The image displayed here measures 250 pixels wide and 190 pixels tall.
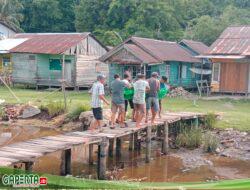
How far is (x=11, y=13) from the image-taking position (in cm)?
4600

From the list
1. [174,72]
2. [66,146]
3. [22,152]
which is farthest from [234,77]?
[22,152]

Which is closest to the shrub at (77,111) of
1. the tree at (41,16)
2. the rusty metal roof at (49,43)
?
the rusty metal roof at (49,43)

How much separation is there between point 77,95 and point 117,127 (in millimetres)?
13935

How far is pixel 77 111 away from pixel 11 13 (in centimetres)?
2957

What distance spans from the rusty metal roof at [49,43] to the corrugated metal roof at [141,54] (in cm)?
466

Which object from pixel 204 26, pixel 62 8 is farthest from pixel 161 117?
pixel 62 8

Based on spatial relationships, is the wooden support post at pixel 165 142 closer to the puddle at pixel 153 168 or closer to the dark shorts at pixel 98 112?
the puddle at pixel 153 168

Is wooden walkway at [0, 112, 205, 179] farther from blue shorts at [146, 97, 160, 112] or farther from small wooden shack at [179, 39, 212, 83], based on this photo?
Result: small wooden shack at [179, 39, 212, 83]

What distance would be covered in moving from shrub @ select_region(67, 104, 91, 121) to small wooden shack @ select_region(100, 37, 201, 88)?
812 cm

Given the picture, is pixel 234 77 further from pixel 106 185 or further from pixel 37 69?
pixel 106 185

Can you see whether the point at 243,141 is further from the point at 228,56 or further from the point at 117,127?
the point at 228,56

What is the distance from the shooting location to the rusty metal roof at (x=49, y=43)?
30.5 meters

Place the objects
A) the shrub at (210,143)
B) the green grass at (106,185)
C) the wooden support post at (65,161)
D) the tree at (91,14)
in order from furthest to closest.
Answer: the tree at (91,14) → the shrub at (210,143) → the wooden support post at (65,161) → the green grass at (106,185)

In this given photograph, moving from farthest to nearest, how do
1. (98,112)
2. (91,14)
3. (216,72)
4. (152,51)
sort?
(91,14), (216,72), (152,51), (98,112)
